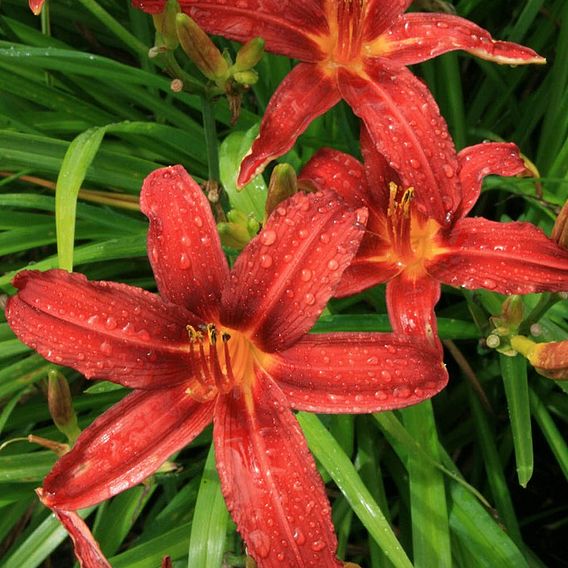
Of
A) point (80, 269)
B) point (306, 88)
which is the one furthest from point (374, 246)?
point (80, 269)

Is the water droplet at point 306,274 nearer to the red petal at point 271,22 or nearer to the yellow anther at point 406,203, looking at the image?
the yellow anther at point 406,203

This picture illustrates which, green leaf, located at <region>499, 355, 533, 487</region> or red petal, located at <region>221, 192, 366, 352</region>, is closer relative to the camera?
red petal, located at <region>221, 192, 366, 352</region>

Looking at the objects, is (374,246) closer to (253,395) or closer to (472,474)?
(253,395)

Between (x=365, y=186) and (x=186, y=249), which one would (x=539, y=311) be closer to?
(x=365, y=186)

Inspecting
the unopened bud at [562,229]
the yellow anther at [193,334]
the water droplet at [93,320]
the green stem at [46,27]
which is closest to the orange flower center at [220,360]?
the yellow anther at [193,334]

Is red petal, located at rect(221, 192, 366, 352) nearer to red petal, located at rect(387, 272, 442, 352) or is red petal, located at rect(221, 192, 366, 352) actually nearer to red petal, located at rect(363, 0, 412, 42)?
red petal, located at rect(387, 272, 442, 352)

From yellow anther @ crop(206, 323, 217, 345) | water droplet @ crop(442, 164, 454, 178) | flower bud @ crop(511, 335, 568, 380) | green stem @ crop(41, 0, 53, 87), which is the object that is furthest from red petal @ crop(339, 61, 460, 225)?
green stem @ crop(41, 0, 53, 87)
